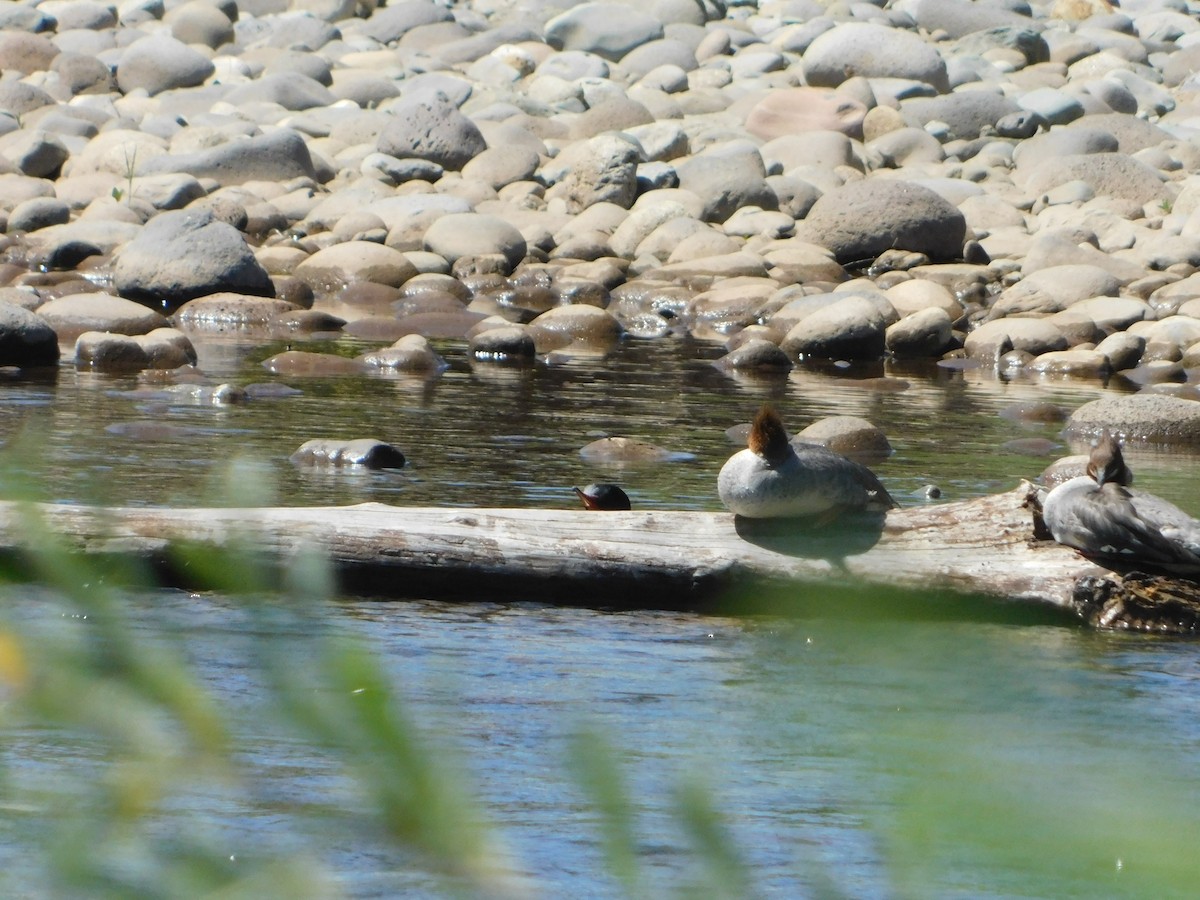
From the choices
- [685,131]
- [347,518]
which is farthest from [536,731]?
[685,131]

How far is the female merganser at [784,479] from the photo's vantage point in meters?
6.50

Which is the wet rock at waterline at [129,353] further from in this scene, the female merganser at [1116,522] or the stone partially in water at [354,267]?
the female merganser at [1116,522]

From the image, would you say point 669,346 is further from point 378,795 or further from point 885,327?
point 378,795

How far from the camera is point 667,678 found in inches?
234

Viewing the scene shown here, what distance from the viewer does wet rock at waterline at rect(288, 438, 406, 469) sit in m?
10.6

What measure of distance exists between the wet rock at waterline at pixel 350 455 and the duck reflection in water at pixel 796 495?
421 centimetres

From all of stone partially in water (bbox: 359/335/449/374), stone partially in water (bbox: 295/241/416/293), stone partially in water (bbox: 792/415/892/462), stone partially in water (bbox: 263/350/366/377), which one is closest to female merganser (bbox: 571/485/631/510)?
stone partially in water (bbox: 792/415/892/462)

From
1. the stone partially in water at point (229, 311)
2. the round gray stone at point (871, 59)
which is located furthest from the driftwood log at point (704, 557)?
the round gray stone at point (871, 59)

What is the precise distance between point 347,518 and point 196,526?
546 cm

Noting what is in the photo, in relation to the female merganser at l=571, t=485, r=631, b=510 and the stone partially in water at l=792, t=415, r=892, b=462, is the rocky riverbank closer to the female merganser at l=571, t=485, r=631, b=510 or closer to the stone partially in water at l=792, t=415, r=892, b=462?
the stone partially in water at l=792, t=415, r=892, b=462

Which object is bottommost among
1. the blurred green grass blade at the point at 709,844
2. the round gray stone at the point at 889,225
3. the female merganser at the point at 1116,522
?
the female merganser at the point at 1116,522

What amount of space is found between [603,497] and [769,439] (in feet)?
6.47

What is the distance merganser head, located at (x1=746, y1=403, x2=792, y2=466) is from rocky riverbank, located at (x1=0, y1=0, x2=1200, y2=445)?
7.32 meters

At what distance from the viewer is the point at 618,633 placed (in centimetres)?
658
